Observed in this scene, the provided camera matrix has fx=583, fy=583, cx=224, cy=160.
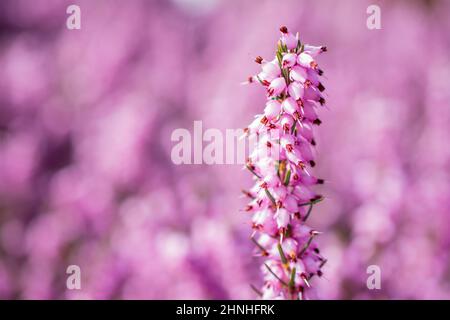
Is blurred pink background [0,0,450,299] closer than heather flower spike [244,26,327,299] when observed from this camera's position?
No

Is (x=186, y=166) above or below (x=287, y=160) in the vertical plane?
above

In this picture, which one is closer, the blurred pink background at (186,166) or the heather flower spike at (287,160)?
the heather flower spike at (287,160)

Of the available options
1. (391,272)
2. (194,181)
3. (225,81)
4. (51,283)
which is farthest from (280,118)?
(225,81)
